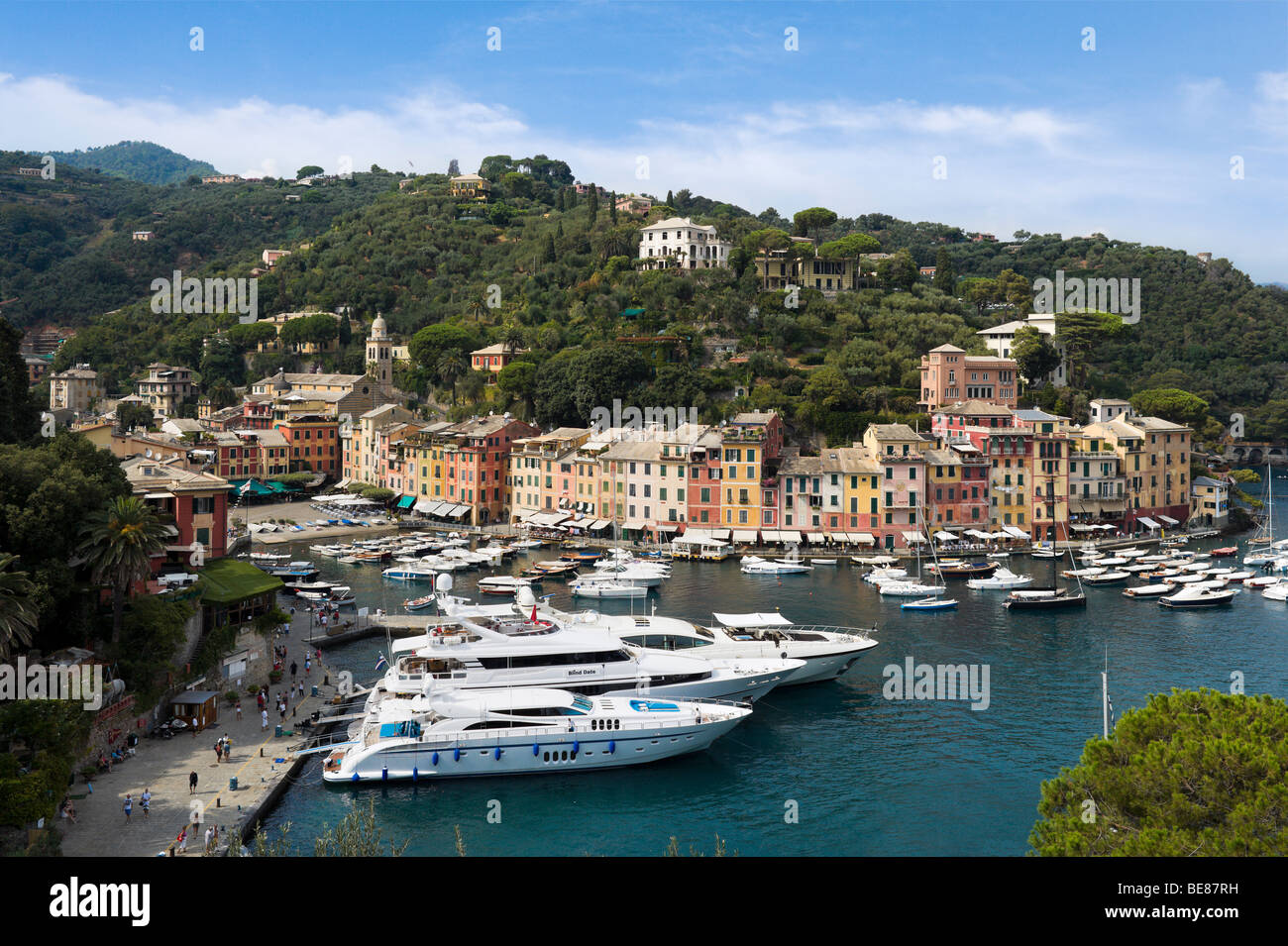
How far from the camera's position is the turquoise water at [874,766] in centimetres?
2575

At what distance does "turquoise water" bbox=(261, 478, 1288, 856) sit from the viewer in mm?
25750

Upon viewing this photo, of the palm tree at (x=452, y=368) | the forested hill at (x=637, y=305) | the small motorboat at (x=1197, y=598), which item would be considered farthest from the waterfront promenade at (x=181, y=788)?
the palm tree at (x=452, y=368)

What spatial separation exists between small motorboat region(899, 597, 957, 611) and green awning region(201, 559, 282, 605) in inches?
1139

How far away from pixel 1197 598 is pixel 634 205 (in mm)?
101690

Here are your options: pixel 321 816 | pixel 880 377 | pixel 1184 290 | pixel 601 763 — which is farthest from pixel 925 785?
pixel 1184 290

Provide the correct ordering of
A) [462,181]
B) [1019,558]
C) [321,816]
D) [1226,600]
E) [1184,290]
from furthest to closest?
1. [462,181]
2. [1184,290]
3. [1019,558]
4. [1226,600]
5. [321,816]

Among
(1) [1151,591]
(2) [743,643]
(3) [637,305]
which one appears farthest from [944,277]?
(2) [743,643]

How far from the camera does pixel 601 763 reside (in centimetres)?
3023

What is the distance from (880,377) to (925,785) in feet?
204

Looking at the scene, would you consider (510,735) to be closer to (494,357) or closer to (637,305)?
(494,357)

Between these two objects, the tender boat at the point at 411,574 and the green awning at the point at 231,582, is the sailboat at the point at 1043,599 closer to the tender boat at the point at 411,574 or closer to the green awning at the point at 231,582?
the tender boat at the point at 411,574

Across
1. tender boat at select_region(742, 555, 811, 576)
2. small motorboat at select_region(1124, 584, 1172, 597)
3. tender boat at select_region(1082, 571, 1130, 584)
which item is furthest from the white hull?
tender boat at select_region(1082, 571, 1130, 584)

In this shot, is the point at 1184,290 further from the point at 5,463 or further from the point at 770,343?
the point at 5,463

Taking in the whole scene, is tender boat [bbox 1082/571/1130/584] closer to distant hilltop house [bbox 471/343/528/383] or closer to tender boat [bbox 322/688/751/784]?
tender boat [bbox 322/688/751/784]
